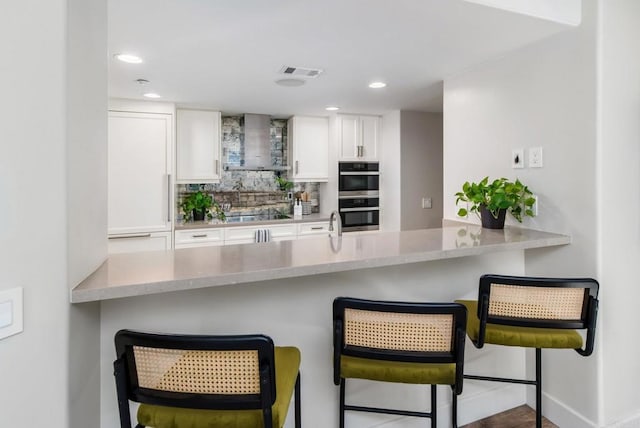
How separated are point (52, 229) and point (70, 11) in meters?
0.61

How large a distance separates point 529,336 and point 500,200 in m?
0.82

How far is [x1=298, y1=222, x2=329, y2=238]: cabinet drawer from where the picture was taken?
438 centimetres

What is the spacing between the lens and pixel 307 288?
1.67m

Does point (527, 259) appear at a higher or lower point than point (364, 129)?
lower

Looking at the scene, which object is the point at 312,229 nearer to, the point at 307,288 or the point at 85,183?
the point at 307,288

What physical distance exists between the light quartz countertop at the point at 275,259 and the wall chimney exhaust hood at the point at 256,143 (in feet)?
9.00

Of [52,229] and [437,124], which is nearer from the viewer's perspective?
[52,229]

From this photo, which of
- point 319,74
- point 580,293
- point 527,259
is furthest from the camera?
point 319,74

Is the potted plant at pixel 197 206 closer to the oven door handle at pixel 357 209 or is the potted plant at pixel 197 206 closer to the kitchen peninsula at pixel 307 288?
the oven door handle at pixel 357 209

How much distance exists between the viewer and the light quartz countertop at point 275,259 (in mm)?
1140

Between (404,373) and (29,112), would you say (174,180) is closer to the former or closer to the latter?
(29,112)

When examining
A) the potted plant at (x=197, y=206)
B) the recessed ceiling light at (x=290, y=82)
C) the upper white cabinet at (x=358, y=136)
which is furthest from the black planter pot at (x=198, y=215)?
the recessed ceiling light at (x=290, y=82)

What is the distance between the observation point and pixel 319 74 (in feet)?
8.96

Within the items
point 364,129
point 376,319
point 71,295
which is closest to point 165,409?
point 71,295
